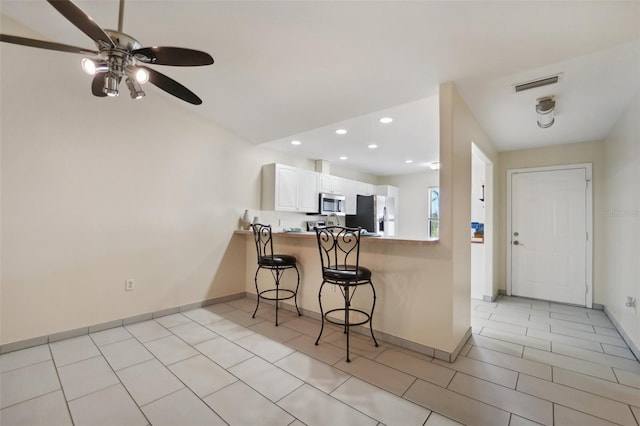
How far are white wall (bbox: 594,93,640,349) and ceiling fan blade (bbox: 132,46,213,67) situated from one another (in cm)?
361

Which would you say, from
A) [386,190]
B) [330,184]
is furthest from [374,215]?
[330,184]

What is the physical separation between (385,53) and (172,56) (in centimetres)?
149

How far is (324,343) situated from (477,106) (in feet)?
9.20

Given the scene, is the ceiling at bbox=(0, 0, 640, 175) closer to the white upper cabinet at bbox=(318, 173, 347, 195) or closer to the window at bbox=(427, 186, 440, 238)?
the white upper cabinet at bbox=(318, 173, 347, 195)

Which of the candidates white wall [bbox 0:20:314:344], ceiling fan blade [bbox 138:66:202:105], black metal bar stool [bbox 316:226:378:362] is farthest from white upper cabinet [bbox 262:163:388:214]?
ceiling fan blade [bbox 138:66:202:105]

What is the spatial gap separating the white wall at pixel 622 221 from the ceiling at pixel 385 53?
27cm

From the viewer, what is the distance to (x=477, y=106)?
281cm

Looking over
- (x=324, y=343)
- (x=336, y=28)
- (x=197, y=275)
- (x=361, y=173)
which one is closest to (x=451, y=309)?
(x=324, y=343)

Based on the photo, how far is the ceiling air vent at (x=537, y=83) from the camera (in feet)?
7.39

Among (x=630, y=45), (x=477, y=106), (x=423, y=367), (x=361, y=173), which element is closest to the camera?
(x=630, y=45)

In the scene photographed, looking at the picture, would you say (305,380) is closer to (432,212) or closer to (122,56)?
(122,56)

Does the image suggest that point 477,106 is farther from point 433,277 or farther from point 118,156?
point 118,156

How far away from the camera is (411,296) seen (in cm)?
246

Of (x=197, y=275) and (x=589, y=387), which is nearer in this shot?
(x=589, y=387)
